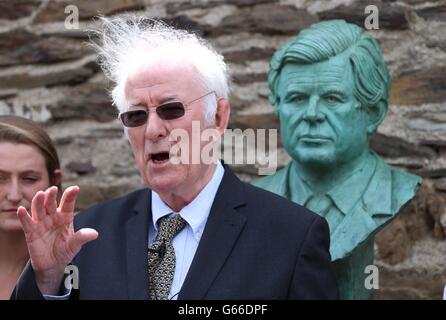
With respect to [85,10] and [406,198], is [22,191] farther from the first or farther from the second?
[85,10]

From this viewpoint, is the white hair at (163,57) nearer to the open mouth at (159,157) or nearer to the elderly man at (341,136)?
the open mouth at (159,157)

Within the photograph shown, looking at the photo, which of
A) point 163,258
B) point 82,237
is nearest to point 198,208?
point 163,258

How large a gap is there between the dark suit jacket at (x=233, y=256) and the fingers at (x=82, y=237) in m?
0.18

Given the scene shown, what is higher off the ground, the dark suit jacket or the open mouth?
the open mouth

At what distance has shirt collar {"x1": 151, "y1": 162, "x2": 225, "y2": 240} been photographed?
9.56ft

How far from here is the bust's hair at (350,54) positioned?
362cm

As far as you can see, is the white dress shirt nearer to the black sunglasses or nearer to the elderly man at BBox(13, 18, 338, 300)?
the elderly man at BBox(13, 18, 338, 300)

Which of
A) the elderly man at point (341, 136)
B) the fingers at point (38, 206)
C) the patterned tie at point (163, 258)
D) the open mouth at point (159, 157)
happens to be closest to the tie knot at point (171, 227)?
the patterned tie at point (163, 258)

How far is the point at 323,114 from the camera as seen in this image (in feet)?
11.7

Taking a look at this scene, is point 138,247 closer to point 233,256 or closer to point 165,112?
point 233,256

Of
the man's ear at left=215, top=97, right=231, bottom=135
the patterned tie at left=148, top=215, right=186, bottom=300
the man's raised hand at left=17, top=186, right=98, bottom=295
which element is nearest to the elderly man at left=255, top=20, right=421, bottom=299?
the man's ear at left=215, top=97, right=231, bottom=135

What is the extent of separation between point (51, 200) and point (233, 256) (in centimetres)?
52

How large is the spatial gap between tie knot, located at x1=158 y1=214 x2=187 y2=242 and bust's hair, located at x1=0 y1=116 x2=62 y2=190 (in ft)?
1.87

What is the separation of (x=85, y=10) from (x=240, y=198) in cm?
232
